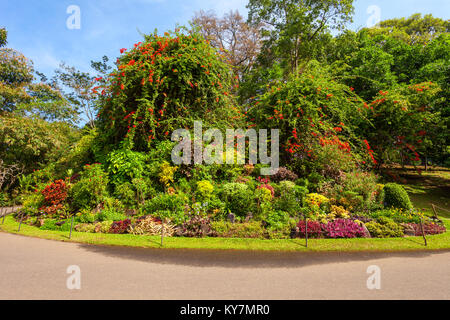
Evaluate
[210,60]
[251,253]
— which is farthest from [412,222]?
[210,60]

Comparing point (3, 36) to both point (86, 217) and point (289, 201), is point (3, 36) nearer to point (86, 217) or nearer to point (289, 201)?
point (86, 217)

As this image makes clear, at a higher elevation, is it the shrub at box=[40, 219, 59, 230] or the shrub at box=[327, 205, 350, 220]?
the shrub at box=[327, 205, 350, 220]

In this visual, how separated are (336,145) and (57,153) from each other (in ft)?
53.1

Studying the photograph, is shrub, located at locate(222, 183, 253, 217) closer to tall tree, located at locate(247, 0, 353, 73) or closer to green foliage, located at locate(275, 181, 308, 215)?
green foliage, located at locate(275, 181, 308, 215)

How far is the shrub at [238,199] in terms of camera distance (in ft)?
23.4

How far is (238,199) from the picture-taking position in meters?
7.22

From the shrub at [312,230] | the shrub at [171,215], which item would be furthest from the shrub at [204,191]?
the shrub at [312,230]

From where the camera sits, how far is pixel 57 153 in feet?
44.3

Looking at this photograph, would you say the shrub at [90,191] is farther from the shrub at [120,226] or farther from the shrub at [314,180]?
the shrub at [314,180]

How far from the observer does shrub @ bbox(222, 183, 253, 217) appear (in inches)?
281

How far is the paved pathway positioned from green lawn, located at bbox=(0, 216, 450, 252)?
249mm

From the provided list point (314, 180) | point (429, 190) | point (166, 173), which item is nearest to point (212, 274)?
point (166, 173)

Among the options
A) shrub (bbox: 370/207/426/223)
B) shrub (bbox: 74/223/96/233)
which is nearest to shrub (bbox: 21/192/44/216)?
shrub (bbox: 74/223/96/233)
